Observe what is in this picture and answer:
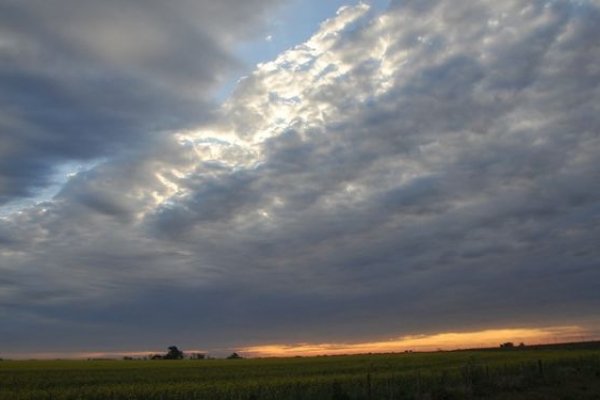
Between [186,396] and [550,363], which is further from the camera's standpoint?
[550,363]

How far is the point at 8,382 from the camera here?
134 feet

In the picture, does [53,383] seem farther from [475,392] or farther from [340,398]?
[475,392]

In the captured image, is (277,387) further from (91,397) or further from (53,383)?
(53,383)

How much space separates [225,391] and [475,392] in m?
14.0

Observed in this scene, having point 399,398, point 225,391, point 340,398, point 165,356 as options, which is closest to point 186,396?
point 225,391

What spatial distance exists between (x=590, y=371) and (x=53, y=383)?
138 ft

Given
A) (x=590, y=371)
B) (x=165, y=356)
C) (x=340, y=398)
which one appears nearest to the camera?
(x=340, y=398)

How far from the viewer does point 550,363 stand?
5597 centimetres

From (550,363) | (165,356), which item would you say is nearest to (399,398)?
(550,363)

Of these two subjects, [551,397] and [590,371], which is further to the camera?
[590,371]

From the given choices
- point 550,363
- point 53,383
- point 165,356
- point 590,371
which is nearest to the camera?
point 53,383

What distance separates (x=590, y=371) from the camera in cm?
4728

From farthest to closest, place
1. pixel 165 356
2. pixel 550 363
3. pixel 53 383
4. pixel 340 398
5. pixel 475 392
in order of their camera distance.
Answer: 1. pixel 165 356
2. pixel 550 363
3. pixel 53 383
4. pixel 475 392
5. pixel 340 398

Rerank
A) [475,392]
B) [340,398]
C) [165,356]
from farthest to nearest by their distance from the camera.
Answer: [165,356] → [475,392] → [340,398]
